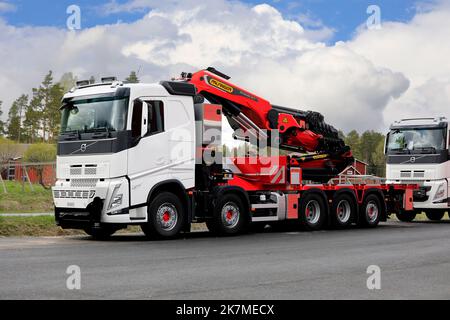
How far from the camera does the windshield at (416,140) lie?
24.0 metres

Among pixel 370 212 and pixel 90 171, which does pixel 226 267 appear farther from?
pixel 370 212

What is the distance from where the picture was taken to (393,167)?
24.7m

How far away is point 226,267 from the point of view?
10.7 meters

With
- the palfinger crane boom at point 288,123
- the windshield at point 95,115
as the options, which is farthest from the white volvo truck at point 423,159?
the windshield at point 95,115

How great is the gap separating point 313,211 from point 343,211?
4.70 feet

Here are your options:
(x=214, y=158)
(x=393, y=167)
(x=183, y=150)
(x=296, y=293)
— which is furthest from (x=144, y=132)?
(x=393, y=167)

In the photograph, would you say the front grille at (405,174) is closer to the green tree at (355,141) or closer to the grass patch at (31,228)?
the grass patch at (31,228)

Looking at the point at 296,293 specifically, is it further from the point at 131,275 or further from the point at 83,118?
the point at 83,118

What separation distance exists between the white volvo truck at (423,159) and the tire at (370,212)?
2.33m

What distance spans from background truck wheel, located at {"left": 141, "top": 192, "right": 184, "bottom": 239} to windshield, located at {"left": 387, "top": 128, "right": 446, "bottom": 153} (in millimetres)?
11443

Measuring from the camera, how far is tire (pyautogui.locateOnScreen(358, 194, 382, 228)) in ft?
69.6

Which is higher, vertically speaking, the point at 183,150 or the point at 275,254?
the point at 183,150
